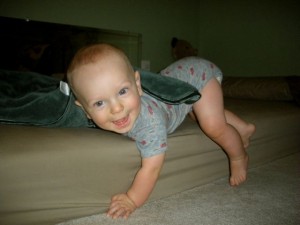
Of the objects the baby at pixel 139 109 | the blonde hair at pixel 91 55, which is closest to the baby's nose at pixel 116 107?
the baby at pixel 139 109

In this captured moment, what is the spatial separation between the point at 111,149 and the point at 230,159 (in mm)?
518

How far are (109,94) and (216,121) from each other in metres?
0.43

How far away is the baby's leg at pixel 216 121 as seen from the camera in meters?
0.96

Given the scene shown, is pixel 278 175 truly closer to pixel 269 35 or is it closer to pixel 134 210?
pixel 134 210

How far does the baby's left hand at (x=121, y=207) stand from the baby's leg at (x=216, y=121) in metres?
0.38

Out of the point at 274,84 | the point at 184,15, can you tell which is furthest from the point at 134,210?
the point at 184,15

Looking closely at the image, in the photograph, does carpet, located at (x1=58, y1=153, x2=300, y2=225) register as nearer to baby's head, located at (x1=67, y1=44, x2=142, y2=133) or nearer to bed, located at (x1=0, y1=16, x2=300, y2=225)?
bed, located at (x1=0, y1=16, x2=300, y2=225)

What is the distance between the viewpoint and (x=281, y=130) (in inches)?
53.0

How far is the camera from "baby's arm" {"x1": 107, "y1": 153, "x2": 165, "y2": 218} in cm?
81

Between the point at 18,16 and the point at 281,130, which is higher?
the point at 18,16

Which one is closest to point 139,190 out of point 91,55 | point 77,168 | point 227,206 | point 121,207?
point 121,207

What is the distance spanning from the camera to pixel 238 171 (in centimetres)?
106

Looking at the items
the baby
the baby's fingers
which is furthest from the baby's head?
the baby's fingers

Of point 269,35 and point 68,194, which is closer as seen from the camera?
point 68,194
